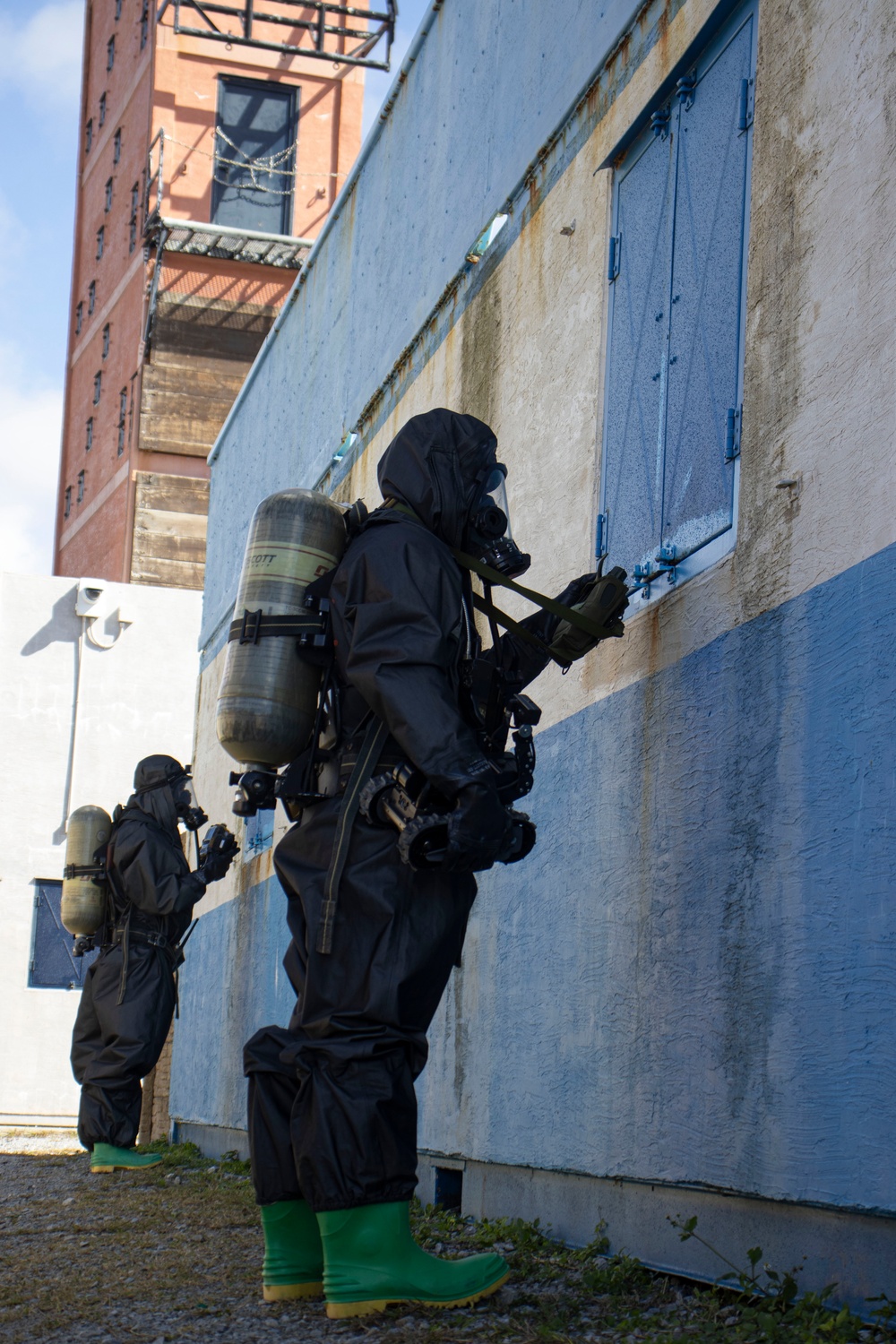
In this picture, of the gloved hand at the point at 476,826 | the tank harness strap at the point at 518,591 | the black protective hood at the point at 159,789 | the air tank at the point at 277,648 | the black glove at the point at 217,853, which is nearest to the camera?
the gloved hand at the point at 476,826

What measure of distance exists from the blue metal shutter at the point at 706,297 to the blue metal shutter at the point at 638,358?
0.08 metres

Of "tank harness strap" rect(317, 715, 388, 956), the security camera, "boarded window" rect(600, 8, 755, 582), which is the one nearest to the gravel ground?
"tank harness strap" rect(317, 715, 388, 956)

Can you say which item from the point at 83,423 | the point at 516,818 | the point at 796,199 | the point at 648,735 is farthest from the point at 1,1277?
the point at 83,423

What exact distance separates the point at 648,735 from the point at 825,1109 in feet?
4.35

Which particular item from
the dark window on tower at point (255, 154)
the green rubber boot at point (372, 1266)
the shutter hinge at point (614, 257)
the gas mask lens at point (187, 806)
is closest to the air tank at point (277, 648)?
the green rubber boot at point (372, 1266)

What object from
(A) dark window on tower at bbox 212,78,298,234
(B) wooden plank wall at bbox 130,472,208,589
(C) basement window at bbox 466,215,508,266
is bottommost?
(C) basement window at bbox 466,215,508,266

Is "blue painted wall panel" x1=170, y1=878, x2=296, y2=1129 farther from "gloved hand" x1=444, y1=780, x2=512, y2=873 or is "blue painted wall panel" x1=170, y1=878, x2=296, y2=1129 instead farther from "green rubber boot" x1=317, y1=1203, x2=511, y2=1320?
"gloved hand" x1=444, y1=780, x2=512, y2=873

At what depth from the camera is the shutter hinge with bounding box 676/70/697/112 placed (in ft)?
14.2

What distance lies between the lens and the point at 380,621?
352cm

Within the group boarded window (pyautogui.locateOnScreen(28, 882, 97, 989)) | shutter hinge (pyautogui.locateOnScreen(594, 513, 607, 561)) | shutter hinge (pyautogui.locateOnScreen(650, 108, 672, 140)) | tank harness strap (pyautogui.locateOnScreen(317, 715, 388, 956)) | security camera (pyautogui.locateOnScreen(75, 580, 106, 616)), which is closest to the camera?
tank harness strap (pyautogui.locateOnScreen(317, 715, 388, 956))

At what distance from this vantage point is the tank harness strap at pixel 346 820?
11.5 ft

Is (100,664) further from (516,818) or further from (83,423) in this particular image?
(516,818)

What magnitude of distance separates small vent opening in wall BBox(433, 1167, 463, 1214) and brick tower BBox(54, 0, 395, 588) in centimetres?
2003

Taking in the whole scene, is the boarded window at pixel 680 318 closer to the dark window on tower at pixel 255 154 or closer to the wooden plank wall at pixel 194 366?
the wooden plank wall at pixel 194 366
